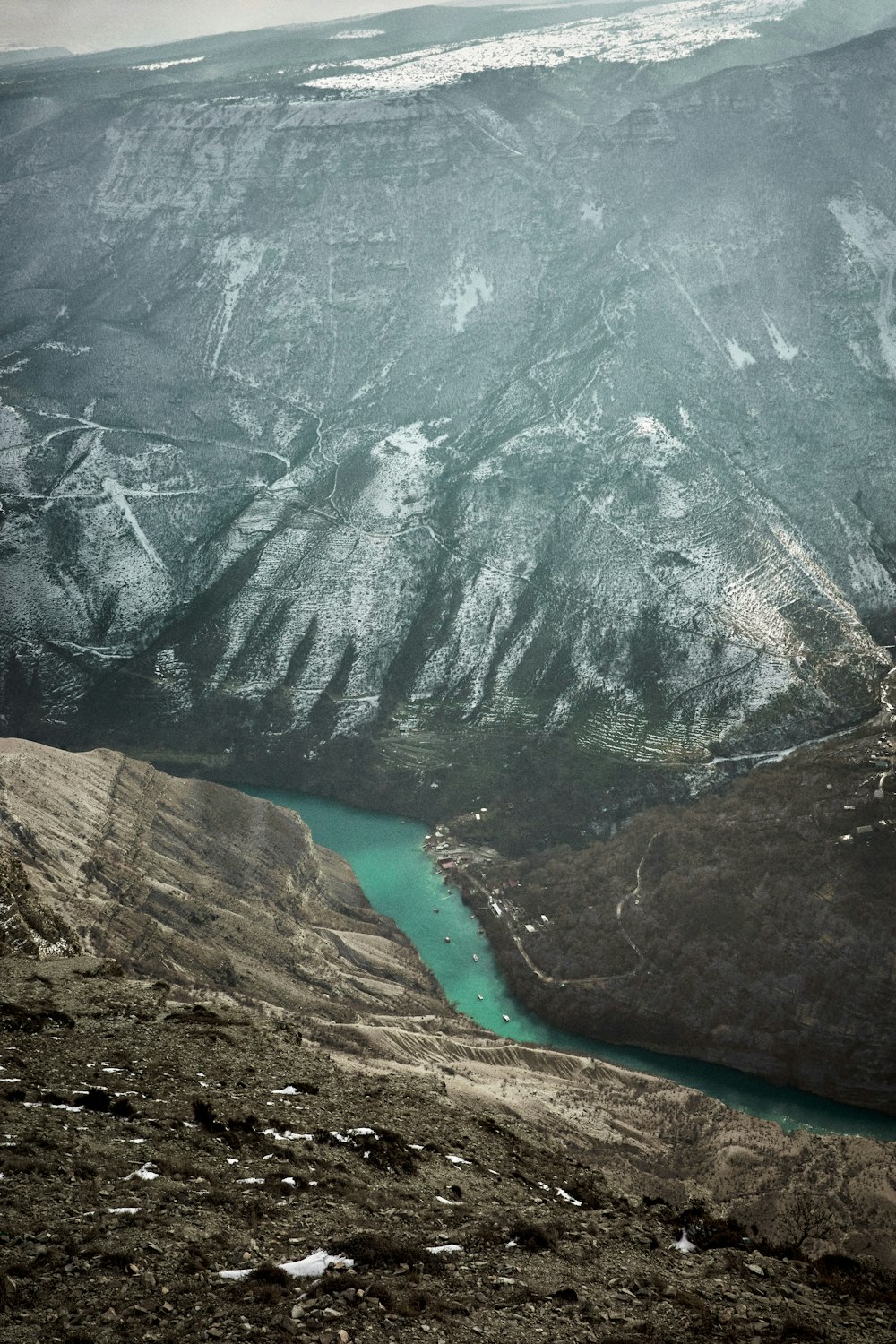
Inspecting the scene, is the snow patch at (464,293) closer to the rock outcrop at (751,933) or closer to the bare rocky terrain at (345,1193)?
the rock outcrop at (751,933)

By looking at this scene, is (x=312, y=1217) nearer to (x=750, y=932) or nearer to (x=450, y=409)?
(x=750, y=932)

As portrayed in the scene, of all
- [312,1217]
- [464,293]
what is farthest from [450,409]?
[312,1217]

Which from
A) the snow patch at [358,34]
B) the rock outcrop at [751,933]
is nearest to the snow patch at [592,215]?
the snow patch at [358,34]

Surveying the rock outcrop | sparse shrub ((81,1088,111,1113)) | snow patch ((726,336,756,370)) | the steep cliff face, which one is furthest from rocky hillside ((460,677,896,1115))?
sparse shrub ((81,1088,111,1113))

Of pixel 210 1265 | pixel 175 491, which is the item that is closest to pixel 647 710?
pixel 175 491

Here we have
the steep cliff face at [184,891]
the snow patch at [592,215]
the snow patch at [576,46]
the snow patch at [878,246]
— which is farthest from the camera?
the snow patch at [576,46]
